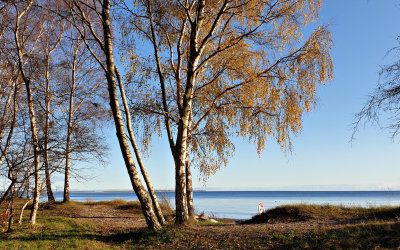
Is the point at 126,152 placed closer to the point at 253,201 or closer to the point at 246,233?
the point at 246,233

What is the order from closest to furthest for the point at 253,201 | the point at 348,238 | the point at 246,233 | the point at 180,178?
the point at 348,238
the point at 246,233
the point at 180,178
the point at 253,201

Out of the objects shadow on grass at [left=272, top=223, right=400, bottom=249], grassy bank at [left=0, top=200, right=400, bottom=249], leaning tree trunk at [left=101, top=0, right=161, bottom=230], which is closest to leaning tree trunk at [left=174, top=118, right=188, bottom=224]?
grassy bank at [left=0, top=200, right=400, bottom=249]

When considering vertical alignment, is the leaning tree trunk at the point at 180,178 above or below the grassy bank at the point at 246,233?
above

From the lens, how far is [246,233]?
818cm

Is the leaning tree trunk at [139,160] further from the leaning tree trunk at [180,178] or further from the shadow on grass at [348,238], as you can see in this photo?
the shadow on grass at [348,238]

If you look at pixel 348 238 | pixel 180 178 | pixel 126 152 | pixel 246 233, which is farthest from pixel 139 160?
pixel 348 238

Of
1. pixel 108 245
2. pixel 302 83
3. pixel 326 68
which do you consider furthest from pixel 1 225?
pixel 326 68

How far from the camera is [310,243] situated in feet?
21.9

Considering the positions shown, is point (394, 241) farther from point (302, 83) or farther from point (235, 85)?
point (235, 85)

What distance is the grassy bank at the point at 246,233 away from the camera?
6699 millimetres

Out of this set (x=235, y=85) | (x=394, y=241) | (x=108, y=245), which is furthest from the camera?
(x=235, y=85)

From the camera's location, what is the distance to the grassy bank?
22.0ft

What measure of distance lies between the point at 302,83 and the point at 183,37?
15.7 ft

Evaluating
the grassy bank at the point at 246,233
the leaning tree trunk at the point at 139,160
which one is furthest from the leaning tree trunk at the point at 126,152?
the grassy bank at the point at 246,233
